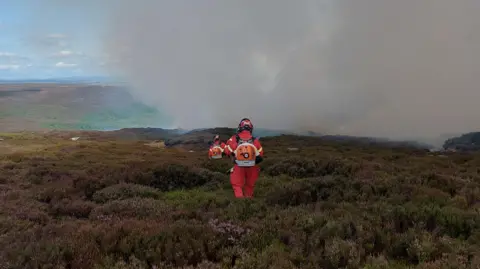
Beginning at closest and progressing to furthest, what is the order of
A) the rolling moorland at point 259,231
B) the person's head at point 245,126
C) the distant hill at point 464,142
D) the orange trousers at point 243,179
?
the rolling moorland at point 259,231
the orange trousers at point 243,179
the person's head at point 245,126
the distant hill at point 464,142

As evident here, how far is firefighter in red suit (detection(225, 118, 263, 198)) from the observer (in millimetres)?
13836

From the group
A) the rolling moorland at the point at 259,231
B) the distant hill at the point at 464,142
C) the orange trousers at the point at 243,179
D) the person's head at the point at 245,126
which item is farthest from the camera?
the distant hill at the point at 464,142

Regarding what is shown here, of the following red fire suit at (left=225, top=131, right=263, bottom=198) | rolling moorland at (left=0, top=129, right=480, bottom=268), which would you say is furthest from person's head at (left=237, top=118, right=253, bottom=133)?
rolling moorland at (left=0, top=129, right=480, bottom=268)

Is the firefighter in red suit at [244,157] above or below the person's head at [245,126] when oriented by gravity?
below

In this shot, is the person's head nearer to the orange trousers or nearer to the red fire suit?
the red fire suit

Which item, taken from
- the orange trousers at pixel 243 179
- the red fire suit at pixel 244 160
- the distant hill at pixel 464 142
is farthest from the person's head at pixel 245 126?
the distant hill at pixel 464 142

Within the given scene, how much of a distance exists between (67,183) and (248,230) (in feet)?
38.6

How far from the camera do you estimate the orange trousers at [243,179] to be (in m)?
13.8

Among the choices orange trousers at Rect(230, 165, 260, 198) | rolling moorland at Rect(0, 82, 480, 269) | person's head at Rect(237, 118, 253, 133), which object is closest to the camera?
rolling moorland at Rect(0, 82, 480, 269)

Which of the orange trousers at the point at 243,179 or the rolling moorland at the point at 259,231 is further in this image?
the orange trousers at the point at 243,179

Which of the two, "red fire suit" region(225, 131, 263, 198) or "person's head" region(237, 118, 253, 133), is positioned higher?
"person's head" region(237, 118, 253, 133)

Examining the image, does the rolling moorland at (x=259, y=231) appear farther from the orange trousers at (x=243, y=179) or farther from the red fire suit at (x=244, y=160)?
the red fire suit at (x=244, y=160)

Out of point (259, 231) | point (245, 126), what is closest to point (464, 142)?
point (245, 126)

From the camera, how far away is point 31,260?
229 inches
